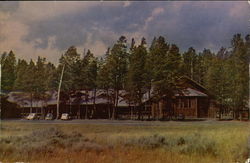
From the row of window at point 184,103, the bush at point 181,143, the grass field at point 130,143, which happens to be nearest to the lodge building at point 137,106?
the row of window at point 184,103

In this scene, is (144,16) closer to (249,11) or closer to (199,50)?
(199,50)

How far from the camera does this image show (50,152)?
458 cm

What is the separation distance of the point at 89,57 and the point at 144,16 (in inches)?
34.2

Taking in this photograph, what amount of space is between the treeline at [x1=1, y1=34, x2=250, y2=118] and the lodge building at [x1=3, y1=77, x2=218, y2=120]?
0.21 feet

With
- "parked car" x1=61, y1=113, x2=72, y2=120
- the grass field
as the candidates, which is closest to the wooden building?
the grass field

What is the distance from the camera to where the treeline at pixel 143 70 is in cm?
437

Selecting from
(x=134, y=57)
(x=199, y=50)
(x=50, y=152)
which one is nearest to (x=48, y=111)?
(x=50, y=152)

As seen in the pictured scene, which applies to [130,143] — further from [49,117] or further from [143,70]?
[49,117]

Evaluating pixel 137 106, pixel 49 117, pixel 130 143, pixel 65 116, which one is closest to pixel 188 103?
pixel 137 106

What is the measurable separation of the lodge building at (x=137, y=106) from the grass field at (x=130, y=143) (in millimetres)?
124

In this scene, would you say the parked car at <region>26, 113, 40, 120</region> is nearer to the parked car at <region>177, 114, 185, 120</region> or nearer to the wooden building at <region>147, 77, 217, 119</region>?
the wooden building at <region>147, 77, 217, 119</region>

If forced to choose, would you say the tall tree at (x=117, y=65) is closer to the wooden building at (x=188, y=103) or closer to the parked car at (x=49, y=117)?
the wooden building at (x=188, y=103)

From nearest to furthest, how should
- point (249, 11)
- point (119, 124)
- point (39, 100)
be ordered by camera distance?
point (249, 11) → point (119, 124) → point (39, 100)

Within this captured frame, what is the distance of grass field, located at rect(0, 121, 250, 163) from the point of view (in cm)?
427
